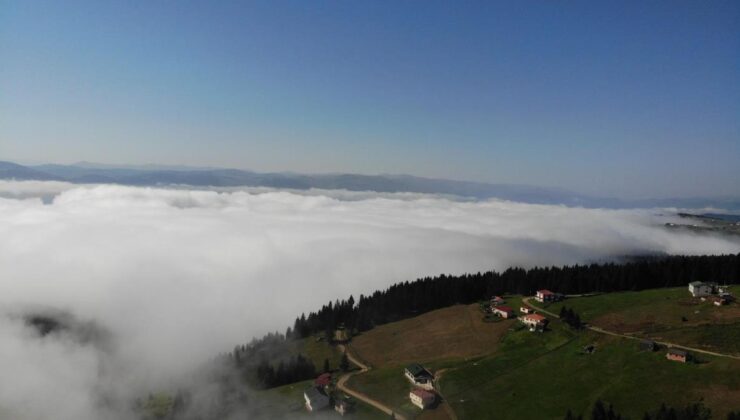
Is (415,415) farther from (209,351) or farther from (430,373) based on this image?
(209,351)

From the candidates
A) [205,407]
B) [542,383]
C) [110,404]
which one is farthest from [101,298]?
[542,383]

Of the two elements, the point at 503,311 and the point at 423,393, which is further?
the point at 503,311

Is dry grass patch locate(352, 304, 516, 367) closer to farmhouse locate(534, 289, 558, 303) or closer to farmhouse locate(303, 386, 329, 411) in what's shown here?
farmhouse locate(534, 289, 558, 303)

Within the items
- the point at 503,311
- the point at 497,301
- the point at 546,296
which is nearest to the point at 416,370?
the point at 503,311

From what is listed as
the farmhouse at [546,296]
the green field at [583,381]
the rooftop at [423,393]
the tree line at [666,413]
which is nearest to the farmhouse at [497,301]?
the farmhouse at [546,296]

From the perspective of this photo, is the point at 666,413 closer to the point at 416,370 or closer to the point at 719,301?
the point at 416,370

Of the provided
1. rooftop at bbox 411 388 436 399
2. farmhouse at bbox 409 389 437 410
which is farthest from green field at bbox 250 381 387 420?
rooftop at bbox 411 388 436 399

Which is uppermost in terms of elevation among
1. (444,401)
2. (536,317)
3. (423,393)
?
(536,317)
